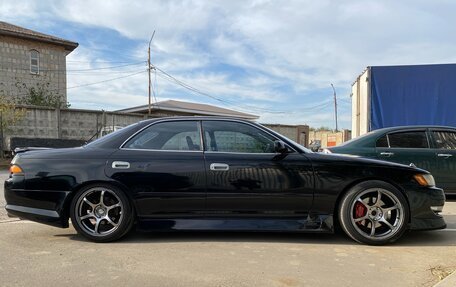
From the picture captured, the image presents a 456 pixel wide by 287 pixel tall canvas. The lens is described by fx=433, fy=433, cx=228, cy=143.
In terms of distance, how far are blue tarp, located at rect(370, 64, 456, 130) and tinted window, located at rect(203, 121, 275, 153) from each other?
366 inches

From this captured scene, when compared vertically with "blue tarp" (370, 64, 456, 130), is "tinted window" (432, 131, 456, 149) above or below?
below

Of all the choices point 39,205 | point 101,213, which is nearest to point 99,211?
point 101,213

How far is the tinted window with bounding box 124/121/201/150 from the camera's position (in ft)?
16.1

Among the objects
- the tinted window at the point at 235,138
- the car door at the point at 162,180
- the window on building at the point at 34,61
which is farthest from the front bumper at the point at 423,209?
the window on building at the point at 34,61

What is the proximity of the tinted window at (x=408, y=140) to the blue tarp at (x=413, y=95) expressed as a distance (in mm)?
5307

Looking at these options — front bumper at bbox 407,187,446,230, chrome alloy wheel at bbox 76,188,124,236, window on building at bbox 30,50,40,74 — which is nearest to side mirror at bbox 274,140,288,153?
front bumper at bbox 407,187,446,230

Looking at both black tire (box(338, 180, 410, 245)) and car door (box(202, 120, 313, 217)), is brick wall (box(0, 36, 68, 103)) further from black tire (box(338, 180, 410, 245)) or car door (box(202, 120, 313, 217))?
black tire (box(338, 180, 410, 245))

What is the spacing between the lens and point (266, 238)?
16.3 ft

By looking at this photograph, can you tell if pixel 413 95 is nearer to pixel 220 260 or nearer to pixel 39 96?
pixel 220 260

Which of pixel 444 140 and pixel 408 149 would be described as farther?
pixel 444 140

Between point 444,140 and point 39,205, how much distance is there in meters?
6.95

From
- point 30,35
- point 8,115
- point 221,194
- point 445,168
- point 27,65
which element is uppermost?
point 30,35

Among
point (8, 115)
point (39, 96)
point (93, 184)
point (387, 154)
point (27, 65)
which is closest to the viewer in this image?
point (93, 184)

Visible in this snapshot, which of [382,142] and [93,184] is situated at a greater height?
[382,142]
